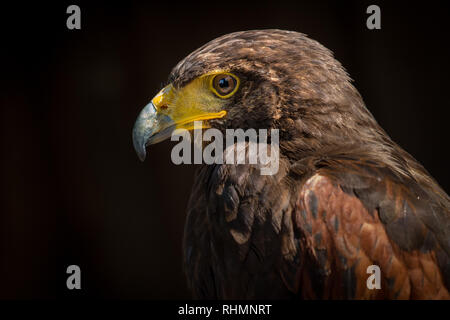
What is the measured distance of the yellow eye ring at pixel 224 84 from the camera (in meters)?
1.82

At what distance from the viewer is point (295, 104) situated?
68.4 inches

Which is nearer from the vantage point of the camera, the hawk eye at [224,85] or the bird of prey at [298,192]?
the bird of prey at [298,192]

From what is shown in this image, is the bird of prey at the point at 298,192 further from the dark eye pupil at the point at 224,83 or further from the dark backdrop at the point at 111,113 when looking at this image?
the dark backdrop at the point at 111,113

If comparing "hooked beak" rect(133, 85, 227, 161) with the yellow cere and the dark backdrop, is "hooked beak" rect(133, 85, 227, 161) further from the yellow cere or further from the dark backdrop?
the dark backdrop

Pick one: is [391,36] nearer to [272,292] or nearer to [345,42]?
[345,42]

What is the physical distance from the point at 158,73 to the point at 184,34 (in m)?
0.37

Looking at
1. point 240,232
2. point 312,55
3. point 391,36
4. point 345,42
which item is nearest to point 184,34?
point 345,42

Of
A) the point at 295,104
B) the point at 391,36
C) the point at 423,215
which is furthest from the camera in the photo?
the point at 391,36

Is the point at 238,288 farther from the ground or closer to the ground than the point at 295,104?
closer to the ground

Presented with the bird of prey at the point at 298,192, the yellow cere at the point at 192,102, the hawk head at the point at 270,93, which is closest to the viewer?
the bird of prey at the point at 298,192

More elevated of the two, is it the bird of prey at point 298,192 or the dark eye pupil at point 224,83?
the dark eye pupil at point 224,83

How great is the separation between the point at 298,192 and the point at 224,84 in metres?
0.55

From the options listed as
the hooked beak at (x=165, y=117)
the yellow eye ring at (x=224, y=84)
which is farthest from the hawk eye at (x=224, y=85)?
the hooked beak at (x=165, y=117)

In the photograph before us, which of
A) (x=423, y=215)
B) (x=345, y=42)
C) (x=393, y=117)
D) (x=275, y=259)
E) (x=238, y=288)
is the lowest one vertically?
(x=238, y=288)
